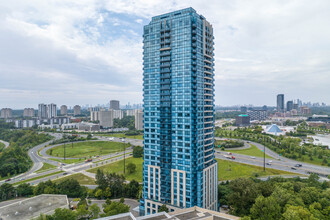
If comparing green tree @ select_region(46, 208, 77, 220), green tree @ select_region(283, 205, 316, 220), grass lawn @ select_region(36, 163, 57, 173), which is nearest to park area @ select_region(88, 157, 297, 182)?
grass lawn @ select_region(36, 163, 57, 173)

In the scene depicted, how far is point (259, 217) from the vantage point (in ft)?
127

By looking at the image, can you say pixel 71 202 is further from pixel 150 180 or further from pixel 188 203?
pixel 188 203

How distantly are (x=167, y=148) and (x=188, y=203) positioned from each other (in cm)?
1257

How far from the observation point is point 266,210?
3747cm

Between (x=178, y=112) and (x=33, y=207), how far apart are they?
131 feet

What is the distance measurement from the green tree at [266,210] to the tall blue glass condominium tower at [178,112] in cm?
1146

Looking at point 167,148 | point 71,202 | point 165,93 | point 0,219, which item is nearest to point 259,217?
point 167,148

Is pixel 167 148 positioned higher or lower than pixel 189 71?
lower

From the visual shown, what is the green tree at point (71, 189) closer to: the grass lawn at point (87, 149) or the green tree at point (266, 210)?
the green tree at point (266, 210)

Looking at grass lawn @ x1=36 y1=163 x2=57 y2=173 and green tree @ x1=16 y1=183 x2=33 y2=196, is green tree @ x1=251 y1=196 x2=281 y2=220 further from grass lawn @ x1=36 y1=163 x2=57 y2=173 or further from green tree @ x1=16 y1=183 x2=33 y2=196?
grass lawn @ x1=36 y1=163 x2=57 y2=173

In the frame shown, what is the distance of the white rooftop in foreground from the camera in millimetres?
43478

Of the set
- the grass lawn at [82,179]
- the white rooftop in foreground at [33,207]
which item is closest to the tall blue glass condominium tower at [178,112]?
the white rooftop in foreground at [33,207]

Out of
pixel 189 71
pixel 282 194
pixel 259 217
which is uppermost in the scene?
pixel 189 71

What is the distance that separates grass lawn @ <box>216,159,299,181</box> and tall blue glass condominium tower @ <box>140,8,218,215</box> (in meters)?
24.7
